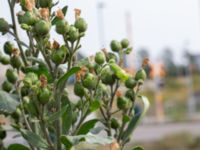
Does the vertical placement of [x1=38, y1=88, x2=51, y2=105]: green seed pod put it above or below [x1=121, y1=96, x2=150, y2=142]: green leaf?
above

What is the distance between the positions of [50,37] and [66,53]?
0.05 metres

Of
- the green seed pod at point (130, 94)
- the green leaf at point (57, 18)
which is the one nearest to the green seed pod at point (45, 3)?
the green leaf at point (57, 18)

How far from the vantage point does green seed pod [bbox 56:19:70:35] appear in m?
0.93

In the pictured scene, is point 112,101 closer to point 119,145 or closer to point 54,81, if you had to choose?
A: point 119,145

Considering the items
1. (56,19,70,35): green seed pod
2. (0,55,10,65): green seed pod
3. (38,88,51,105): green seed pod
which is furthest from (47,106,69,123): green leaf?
(0,55,10,65): green seed pod

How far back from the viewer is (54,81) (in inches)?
36.9

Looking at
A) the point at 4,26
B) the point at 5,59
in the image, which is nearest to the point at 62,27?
the point at 4,26

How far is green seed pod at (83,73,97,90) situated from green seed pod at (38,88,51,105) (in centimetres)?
8

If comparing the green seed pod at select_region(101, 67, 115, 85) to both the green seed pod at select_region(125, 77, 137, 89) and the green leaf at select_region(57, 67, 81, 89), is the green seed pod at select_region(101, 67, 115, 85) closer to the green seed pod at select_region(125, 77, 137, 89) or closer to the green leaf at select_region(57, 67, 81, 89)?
the green seed pod at select_region(125, 77, 137, 89)

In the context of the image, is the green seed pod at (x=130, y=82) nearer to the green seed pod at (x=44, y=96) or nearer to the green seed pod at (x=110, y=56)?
the green seed pod at (x=110, y=56)

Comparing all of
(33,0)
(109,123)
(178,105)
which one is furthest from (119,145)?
(178,105)

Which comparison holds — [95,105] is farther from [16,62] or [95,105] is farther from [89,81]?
[16,62]

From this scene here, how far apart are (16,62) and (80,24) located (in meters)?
0.17

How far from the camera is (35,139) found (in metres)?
0.94
